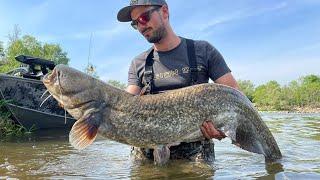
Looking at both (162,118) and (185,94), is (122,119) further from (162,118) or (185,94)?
(185,94)

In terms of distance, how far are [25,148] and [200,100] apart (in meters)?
4.60

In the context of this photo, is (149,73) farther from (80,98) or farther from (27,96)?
(27,96)

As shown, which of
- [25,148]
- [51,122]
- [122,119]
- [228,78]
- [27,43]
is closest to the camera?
[122,119]

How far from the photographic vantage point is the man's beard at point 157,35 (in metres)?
4.96

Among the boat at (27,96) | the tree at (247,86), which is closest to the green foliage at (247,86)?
the tree at (247,86)

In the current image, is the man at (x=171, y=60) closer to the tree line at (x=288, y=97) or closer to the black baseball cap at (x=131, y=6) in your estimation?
the black baseball cap at (x=131, y=6)

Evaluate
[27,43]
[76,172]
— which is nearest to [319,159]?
[76,172]

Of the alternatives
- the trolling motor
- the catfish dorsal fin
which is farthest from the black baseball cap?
the trolling motor

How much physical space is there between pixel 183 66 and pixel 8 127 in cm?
663

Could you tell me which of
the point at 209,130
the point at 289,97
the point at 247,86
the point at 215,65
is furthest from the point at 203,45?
the point at 247,86

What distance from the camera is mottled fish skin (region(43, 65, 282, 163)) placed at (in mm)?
4133

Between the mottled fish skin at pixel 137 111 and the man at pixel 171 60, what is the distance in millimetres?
654

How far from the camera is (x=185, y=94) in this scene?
4.29 m

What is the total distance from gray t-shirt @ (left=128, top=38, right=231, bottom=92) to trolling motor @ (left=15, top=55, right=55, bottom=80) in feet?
16.0
